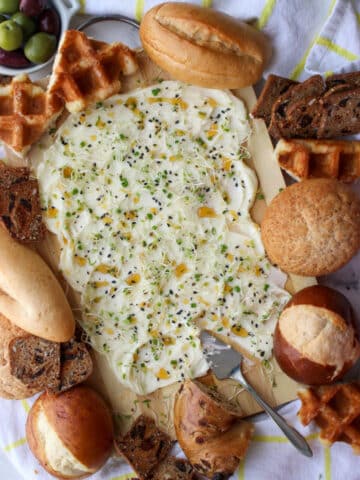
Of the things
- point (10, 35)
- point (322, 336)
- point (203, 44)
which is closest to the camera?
point (322, 336)

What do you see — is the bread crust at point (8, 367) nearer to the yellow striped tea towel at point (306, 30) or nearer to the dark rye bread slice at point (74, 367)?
the dark rye bread slice at point (74, 367)

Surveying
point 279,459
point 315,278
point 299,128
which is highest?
point 299,128

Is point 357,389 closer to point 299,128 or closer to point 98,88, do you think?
point 299,128

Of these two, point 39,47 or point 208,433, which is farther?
point 39,47

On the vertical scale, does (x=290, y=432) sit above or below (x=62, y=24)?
below

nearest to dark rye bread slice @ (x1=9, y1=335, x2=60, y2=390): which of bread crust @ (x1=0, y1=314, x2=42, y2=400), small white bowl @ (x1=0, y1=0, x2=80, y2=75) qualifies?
bread crust @ (x1=0, y1=314, x2=42, y2=400)

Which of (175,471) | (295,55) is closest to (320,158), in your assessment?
(295,55)

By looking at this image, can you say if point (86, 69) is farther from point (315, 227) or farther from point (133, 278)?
point (315, 227)

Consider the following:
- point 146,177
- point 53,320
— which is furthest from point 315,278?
point 53,320
